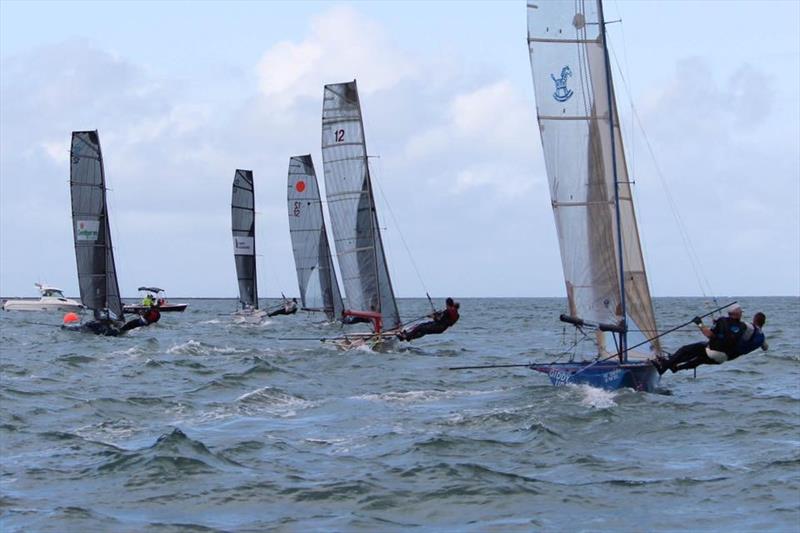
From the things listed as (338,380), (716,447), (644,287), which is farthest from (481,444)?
(338,380)

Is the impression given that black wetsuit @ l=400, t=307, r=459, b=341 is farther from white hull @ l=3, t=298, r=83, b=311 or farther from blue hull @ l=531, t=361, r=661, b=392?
white hull @ l=3, t=298, r=83, b=311

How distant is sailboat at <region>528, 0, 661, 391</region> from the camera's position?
75.7 ft

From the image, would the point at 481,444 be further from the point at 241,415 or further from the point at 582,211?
the point at 582,211

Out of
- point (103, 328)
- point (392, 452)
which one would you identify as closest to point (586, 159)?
point (392, 452)

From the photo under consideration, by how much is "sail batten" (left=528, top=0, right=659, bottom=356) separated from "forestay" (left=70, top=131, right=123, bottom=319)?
28133mm

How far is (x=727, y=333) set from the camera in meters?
20.1

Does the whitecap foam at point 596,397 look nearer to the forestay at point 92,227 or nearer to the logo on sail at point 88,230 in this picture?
the forestay at point 92,227

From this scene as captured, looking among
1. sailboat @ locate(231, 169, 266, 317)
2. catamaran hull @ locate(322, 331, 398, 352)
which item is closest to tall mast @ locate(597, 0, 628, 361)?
catamaran hull @ locate(322, 331, 398, 352)

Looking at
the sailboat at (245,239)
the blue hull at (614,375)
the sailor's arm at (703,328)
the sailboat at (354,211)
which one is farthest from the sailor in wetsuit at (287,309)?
the sailor's arm at (703,328)

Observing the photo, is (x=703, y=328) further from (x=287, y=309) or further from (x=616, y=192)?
(x=287, y=309)

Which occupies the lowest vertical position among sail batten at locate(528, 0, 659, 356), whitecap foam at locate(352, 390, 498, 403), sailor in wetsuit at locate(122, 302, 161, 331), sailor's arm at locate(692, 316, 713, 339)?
whitecap foam at locate(352, 390, 498, 403)

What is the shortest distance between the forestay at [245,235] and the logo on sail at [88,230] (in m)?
17.1

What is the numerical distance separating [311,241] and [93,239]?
12.1 m

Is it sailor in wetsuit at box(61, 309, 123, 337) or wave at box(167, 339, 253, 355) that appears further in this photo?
sailor in wetsuit at box(61, 309, 123, 337)
